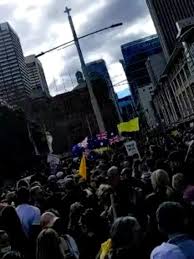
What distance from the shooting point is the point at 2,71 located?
189m

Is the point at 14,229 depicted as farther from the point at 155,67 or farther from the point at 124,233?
the point at 155,67

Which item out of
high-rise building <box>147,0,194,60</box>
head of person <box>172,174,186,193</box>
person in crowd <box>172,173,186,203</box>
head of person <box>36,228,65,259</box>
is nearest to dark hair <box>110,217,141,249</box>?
head of person <box>36,228,65,259</box>

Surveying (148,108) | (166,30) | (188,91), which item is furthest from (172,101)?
(148,108)

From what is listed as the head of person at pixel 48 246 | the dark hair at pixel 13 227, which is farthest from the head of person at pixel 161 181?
the head of person at pixel 48 246

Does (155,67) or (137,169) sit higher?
(155,67)

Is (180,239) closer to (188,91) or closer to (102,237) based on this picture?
(102,237)

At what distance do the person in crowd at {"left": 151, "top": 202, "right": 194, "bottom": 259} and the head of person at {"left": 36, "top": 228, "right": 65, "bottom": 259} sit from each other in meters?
1.54

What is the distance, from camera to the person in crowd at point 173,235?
15.8ft

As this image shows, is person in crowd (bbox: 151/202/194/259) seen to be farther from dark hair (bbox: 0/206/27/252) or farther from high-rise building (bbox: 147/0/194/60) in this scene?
high-rise building (bbox: 147/0/194/60)

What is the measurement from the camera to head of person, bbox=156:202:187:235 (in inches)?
198

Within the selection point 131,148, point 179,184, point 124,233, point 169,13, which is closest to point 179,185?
point 179,184

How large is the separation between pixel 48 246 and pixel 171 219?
1.69 metres

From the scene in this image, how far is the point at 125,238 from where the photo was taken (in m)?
5.02

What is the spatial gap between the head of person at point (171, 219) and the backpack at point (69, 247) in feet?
6.95
